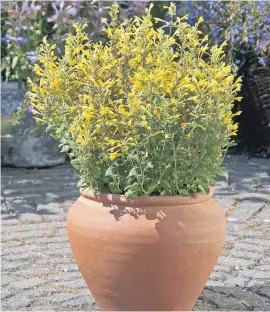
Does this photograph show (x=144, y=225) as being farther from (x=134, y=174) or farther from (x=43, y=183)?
(x=43, y=183)

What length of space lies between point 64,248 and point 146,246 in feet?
4.69

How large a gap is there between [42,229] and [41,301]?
1.26 meters

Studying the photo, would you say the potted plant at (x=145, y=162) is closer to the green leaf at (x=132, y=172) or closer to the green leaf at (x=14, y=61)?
the green leaf at (x=132, y=172)

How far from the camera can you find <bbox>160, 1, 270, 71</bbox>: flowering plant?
257 inches

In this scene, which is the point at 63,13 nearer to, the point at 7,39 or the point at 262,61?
the point at 7,39

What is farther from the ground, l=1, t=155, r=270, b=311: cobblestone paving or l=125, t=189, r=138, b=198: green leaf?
l=125, t=189, r=138, b=198: green leaf

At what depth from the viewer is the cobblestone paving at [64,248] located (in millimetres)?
3312

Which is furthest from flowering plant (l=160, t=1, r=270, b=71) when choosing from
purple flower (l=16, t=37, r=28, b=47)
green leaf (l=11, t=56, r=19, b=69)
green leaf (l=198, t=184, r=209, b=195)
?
green leaf (l=198, t=184, r=209, b=195)

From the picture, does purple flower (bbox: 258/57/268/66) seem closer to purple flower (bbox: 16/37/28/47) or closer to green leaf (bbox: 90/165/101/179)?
purple flower (bbox: 16/37/28/47)

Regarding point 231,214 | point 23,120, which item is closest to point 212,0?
point 23,120

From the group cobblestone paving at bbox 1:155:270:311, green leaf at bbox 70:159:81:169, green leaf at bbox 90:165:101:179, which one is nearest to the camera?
green leaf at bbox 90:165:101:179

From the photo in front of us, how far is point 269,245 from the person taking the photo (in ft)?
13.4

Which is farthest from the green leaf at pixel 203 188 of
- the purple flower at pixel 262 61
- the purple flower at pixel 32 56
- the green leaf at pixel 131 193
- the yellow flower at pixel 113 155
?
the purple flower at pixel 262 61

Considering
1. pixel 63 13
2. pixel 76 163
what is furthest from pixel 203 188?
pixel 63 13
